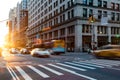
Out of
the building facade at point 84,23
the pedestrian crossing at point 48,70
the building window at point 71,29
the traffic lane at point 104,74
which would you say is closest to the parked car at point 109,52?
the pedestrian crossing at point 48,70

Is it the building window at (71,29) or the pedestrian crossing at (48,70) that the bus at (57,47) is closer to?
the building window at (71,29)

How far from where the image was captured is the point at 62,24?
71938 mm

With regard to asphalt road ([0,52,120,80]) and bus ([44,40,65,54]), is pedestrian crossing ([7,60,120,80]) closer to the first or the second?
asphalt road ([0,52,120,80])

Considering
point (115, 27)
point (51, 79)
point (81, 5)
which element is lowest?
point (51, 79)

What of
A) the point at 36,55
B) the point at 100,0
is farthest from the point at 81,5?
the point at 36,55

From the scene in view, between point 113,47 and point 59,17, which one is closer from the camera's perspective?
point 113,47

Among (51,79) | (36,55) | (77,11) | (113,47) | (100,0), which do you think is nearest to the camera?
(51,79)

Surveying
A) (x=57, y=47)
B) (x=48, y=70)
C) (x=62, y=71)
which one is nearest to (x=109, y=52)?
(x=48, y=70)

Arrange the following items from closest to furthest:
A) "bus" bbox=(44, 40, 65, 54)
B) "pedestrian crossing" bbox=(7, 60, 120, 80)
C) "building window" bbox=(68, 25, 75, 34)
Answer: "pedestrian crossing" bbox=(7, 60, 120, 80), "bus" bbox=(44, 40, 65, 54), "building window" bbox=(68, 25, 75, 34)

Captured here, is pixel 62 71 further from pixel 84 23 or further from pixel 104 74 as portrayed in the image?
pixel 84 23

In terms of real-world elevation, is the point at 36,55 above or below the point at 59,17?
below

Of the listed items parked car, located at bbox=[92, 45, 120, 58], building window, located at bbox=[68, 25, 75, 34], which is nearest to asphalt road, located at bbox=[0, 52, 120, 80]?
parked car, located at bbox=[92, 45, 120, 58]

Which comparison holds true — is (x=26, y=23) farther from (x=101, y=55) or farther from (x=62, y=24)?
(x=101, y=55)

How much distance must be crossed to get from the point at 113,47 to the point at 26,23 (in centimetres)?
11369
